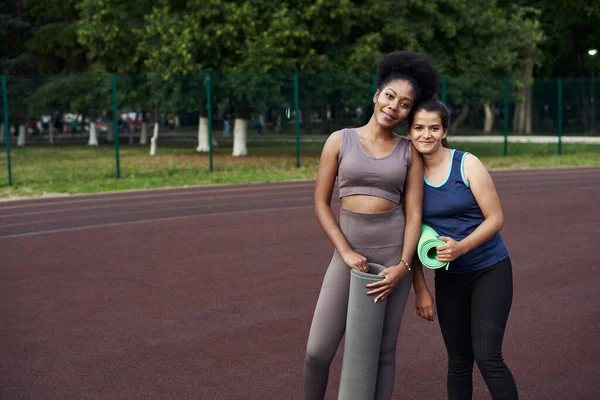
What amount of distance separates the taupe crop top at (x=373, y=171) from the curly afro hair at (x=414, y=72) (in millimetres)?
249

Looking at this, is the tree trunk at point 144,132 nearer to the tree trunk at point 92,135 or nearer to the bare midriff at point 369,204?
the tree trunk at point 92,135

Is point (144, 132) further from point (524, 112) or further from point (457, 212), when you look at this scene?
point (457, 212)

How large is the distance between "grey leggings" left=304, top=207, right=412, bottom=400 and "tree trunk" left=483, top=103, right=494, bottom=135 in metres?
19.1

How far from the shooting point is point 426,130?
3.28 meters

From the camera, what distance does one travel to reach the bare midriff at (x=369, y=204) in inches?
129

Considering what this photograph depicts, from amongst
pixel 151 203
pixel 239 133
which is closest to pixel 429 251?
pixel 151 203

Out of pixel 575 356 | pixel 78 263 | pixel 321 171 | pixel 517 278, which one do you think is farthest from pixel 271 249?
pixel 321 171

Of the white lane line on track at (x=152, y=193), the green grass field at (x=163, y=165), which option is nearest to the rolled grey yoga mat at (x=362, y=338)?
the white lane line on track at (x=152, y=193)

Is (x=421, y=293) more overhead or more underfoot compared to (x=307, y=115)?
more underfoot

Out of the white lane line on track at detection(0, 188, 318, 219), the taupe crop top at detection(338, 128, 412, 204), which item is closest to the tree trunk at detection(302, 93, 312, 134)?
the white lane line on track at detection(0, 188, 318, 219)

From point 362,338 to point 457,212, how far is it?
2.19 ft

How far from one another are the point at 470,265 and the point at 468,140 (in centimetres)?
1925

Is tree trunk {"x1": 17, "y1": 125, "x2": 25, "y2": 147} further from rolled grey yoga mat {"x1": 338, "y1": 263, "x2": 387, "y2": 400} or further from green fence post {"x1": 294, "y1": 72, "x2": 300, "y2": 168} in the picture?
rolled grey yoga mat {"x1": 338, "y1": 263, "x2": 387, "y2": 400}

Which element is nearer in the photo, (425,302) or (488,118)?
(425,302)
